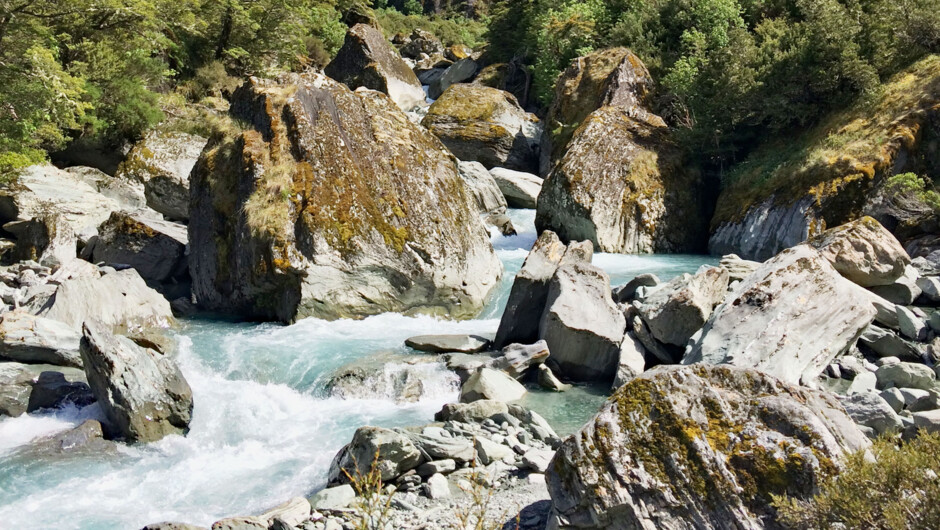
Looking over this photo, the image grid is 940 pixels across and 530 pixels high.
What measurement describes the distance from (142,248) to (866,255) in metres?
14.1

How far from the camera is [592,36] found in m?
30.1

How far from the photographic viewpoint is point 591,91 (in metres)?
24.6

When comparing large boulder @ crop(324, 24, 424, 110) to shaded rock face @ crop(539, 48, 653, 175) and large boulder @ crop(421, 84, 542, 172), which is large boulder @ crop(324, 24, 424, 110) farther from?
shaded rock face @ crop(539, 48, 653, 175)

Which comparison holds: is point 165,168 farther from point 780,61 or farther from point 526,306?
point 780,61

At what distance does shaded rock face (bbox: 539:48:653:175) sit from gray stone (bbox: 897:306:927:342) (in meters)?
13.7

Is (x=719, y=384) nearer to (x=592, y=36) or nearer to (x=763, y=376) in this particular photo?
(x=763, y=376)

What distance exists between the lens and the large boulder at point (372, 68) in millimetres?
31016

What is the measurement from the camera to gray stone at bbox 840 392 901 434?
24.1ft

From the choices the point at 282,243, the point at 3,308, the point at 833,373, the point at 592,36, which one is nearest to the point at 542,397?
the point at 833,373

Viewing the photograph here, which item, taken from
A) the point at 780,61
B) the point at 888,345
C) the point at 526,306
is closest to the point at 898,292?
the point at 888,345

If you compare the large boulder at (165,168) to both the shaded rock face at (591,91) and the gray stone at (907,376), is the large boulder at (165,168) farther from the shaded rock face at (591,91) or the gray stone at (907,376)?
the gray stone at (907,376)

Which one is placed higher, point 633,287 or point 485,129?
point 485,129

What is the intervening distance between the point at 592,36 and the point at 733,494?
1079 inches

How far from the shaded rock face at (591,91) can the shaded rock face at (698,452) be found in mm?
18791
